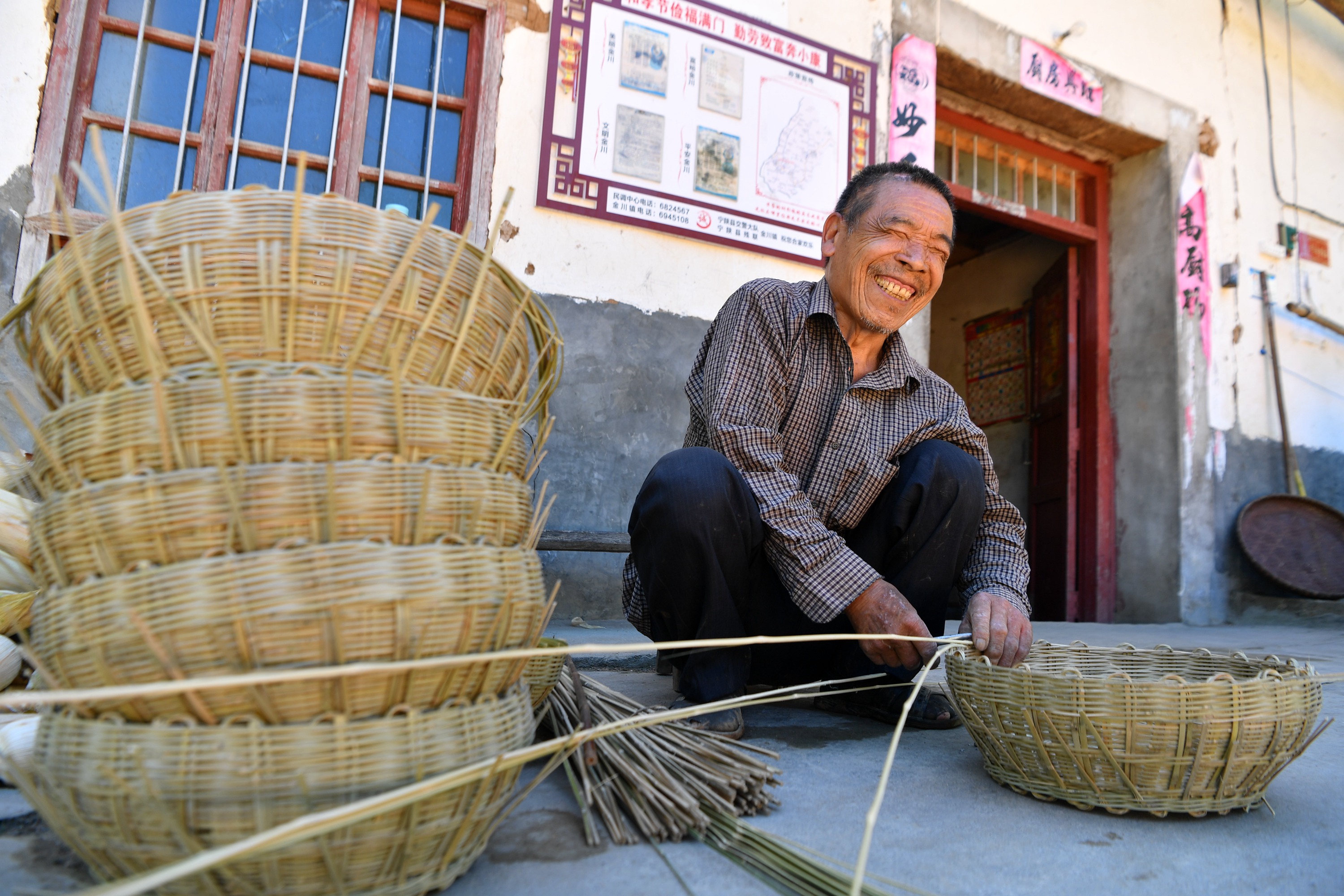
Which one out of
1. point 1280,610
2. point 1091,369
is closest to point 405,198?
point 1091,369

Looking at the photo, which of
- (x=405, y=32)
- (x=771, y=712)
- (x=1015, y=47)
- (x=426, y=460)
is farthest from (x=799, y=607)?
(x=1015, y=47)

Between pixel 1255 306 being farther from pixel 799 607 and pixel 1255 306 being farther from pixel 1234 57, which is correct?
pixel 799 607

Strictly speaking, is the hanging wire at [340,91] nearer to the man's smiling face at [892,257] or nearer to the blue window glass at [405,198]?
the blue window glass at [405,198]

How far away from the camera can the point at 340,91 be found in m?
2.82

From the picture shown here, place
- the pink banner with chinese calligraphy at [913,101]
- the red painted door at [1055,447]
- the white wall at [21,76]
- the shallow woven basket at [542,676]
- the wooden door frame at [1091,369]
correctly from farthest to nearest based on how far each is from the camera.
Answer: the red painted door at [1055,447], the wooden door frame at [1091,369], the pink banner with chinese calligraphy at [913,101], the white wall at [21,76], the shallow woven basket at [542,676]

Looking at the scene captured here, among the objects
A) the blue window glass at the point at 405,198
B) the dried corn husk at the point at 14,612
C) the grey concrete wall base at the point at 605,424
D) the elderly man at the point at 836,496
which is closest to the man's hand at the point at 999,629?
the elderly man at the point at 836,496

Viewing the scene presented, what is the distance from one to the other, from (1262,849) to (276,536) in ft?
3.73

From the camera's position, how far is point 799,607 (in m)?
1.44

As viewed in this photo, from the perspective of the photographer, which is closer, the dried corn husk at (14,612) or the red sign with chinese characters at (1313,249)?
the dried corn husk at (14,612)

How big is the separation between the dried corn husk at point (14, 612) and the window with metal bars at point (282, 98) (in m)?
1.43

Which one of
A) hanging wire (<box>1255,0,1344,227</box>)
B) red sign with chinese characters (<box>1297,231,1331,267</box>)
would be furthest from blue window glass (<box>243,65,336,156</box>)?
red sign with chinese characters (<box>1297,231,1331,267</box>)

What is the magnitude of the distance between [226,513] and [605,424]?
7.64 feet

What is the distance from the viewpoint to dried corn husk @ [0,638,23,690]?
1436mm

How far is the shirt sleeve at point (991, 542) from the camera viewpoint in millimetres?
1565
